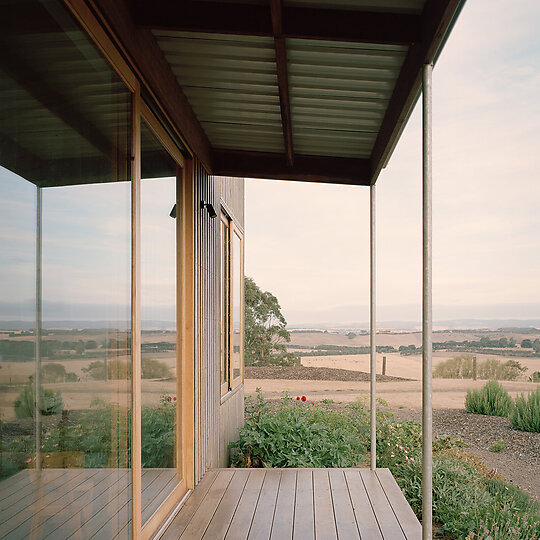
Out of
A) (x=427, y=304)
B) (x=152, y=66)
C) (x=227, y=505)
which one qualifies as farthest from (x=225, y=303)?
(x=427, y=304)

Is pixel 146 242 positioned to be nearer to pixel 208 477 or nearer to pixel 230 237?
pixel 208 477

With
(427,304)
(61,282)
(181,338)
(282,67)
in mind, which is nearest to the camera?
(61,282)

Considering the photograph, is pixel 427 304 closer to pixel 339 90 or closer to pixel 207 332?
pixel 339 90

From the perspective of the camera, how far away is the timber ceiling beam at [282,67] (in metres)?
2.30

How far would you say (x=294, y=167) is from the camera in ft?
15.4

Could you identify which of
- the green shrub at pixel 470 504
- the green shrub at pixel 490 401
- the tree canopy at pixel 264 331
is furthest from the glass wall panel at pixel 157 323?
the tree canopy at pixel 264 331

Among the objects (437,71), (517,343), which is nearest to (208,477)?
(517,343)

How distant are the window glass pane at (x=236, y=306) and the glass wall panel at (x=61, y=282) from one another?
13.0 feet

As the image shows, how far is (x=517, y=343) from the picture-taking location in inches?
471

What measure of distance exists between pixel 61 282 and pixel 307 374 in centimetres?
1309

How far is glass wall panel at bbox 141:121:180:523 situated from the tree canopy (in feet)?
33.7

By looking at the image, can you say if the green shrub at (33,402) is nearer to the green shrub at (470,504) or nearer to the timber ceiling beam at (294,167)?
the timber ceiling beam at (294,167)

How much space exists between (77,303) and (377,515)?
2395 mm

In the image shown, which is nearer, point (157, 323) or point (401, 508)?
point (157, 323)
